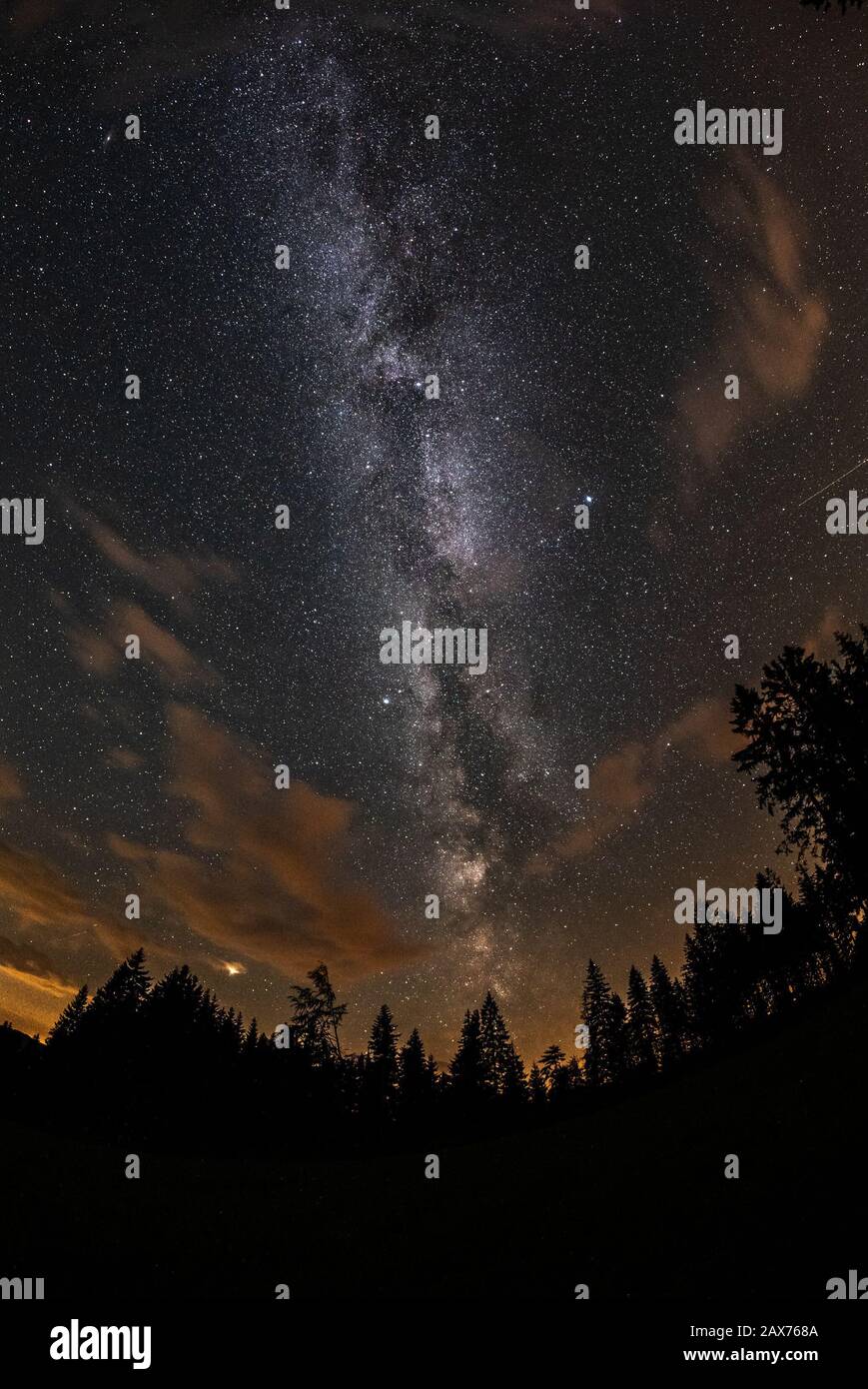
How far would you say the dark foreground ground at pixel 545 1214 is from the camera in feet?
23.7

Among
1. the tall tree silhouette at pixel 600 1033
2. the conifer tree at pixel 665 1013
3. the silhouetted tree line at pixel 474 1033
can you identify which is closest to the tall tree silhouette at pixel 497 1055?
the silhouetted tree line at pixel 474 1033

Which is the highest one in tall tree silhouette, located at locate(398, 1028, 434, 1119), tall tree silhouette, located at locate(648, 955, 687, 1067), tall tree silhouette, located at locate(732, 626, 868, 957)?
tall tree silhouette, located at locate(732, 626, 868, 957)

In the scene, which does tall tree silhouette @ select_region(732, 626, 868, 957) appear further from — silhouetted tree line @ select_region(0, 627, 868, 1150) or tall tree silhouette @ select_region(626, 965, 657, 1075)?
tall tree silhouette @ select_region(626, 965, 657, 1075)

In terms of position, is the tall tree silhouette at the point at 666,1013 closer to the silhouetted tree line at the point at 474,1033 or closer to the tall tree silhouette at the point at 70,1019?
the silhouetted tree line at the point at 474,1033

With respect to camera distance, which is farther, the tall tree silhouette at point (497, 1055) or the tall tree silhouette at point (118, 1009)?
the tall tree silhouette at point (497, 1055)

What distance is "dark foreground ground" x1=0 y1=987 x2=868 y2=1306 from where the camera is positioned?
7.23 metres

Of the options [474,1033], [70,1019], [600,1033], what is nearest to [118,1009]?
[70,1019]

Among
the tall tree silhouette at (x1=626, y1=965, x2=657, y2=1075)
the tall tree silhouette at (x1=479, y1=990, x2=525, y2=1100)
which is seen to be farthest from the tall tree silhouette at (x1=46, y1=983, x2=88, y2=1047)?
the tall tree silhouette at (x1=626, y1=965, x2=657, y2=1075)

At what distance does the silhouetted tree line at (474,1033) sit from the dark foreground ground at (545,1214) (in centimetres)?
613

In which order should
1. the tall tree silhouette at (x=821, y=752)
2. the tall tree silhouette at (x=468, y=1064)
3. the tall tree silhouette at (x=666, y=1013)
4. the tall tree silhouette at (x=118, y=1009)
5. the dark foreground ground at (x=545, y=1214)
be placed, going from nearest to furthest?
the dark foreground ground at (x=545, y=1214), the tall tree silhouette at (x=821, y=752), the tall tree silhouette at (x=118, y=1009), the tall tree silhouette at (x=468, y=1064), the tall tree silhouette at (x=666, y=1013)

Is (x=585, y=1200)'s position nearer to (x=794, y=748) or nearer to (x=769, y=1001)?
(x=794, y=748)

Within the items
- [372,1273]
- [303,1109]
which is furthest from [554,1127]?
[303,1109]

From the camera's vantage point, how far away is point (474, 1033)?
2960 inches

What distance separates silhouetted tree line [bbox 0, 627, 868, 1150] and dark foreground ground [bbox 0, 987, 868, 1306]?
6.13 m
